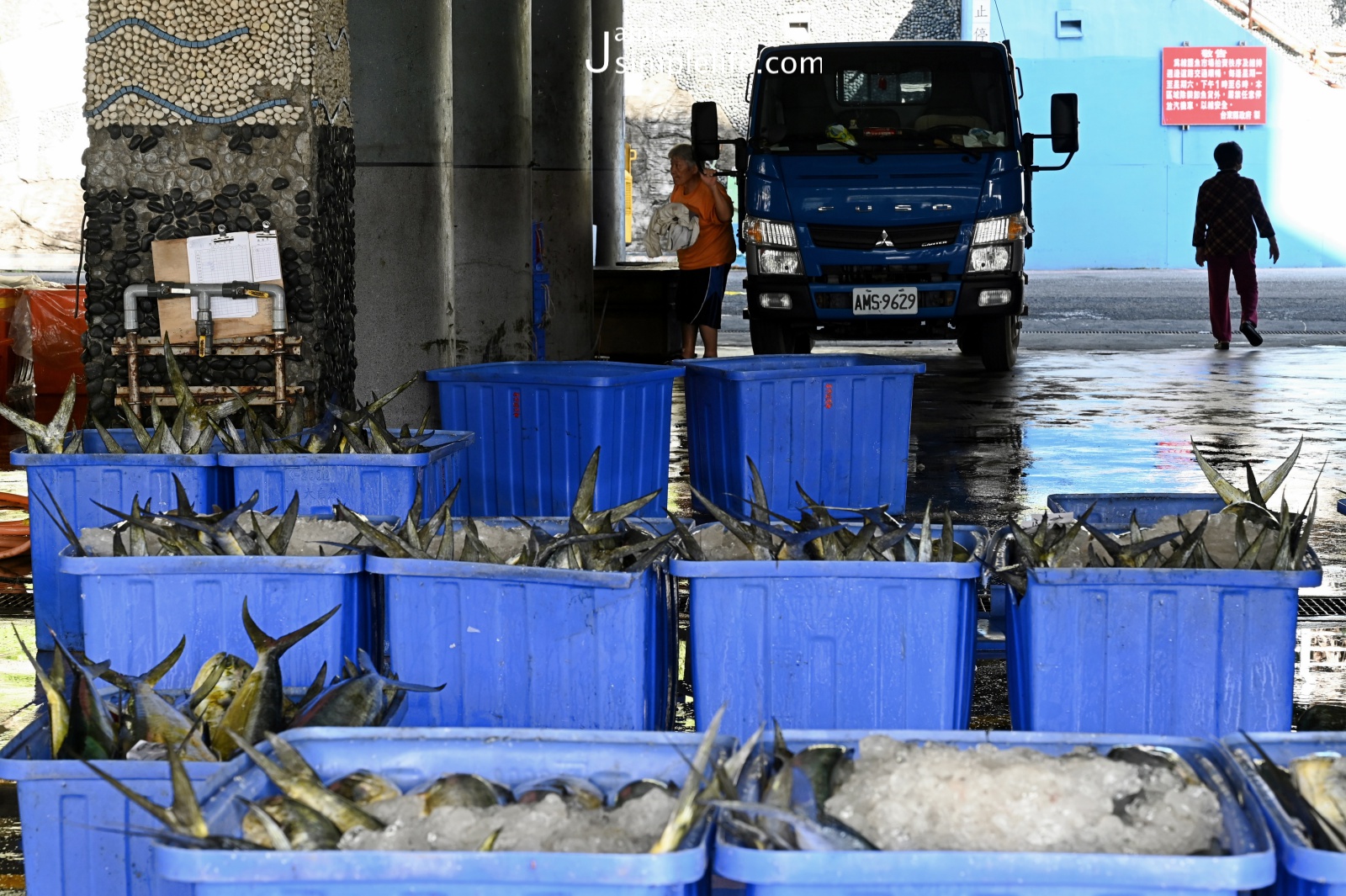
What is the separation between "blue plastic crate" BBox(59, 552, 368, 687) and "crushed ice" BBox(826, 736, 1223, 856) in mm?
1520

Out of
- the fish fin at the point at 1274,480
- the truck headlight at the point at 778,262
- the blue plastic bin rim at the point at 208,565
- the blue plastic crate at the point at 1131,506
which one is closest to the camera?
the blue plastic bin rim at the point at 208,565

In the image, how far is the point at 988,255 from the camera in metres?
12.7

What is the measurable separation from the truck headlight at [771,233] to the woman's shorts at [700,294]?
49cm

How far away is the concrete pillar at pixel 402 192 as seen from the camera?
9.27 metres

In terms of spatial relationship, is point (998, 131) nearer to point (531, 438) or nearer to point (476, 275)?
point (476, 275)

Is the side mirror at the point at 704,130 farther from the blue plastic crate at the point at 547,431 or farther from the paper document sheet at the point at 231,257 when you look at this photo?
the blue plastic crate at the point at 547,431

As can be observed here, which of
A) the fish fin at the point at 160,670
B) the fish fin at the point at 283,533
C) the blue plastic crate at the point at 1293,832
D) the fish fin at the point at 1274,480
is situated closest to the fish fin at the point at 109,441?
the fish fin at the point at 283,533

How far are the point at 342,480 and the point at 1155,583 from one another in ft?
7.55

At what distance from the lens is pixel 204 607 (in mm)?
3393

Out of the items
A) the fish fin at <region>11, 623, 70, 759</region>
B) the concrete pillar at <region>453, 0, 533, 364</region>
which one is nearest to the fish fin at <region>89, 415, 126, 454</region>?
the fish fin at <region>11, 623, 70, 759</region>

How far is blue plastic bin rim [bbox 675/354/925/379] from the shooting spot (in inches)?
261

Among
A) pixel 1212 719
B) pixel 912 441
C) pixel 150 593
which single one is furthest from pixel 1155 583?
pixel 912 441

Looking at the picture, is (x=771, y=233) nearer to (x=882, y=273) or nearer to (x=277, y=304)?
(x=882, y=273)

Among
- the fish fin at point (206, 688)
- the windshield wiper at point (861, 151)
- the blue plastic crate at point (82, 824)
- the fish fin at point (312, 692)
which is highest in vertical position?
the windshield wiper at point (861, 151)
